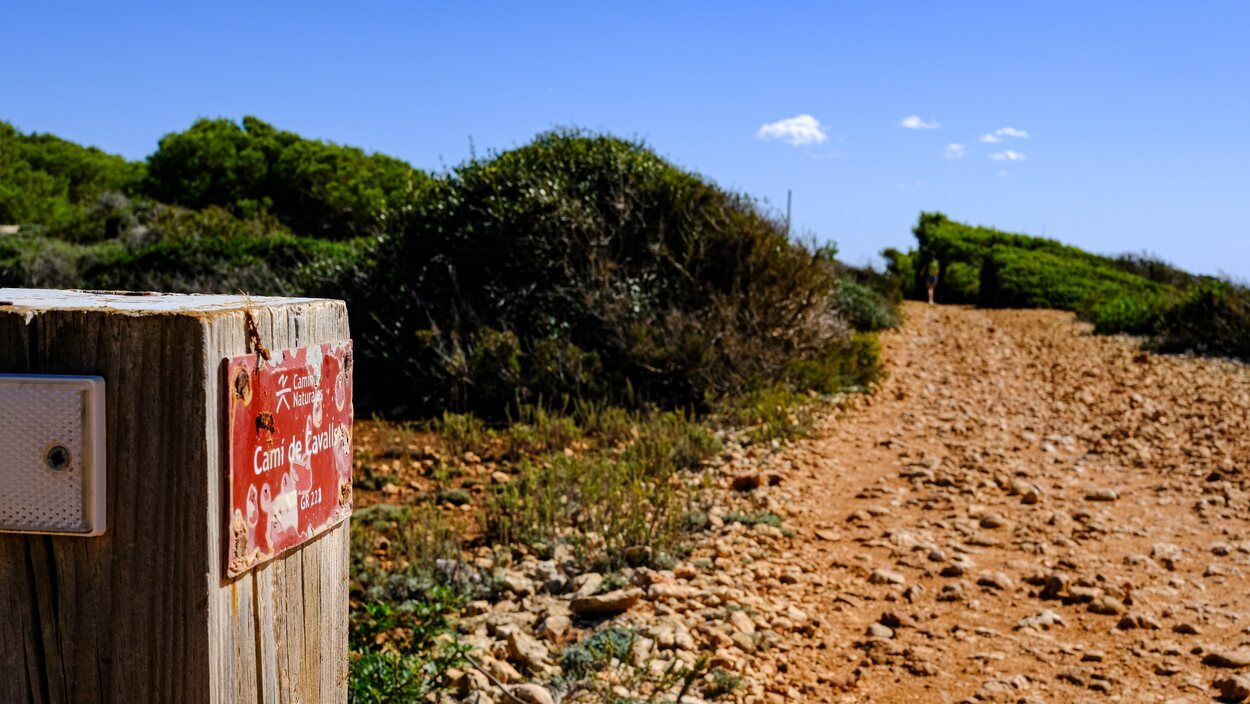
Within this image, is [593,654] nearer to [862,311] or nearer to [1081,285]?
[862,311]

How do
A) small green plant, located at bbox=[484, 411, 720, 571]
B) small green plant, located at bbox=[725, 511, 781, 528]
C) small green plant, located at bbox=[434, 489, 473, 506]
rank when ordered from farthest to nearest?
small green plant, located at bbox=[434, 489, 473, 506], small green plant, located at bbox=[725, 511, 781, 528], small green plant, located at bbox=[484, 411, 720, 571]

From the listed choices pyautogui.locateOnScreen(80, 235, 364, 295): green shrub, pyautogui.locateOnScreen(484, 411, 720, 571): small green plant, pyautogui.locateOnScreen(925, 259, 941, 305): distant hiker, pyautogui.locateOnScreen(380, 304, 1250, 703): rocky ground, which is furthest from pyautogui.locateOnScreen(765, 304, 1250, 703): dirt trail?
pyautogui.locateOnScreen(925, 259, 941, 305): distant hiker

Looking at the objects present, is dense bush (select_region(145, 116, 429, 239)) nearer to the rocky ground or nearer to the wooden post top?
the rocky ground

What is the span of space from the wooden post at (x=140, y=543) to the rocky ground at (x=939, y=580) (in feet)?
6.96

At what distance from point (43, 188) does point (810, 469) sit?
2839cm

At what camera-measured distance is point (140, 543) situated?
A: 1531 mm

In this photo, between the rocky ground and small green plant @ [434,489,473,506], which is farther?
small green plant @ [434,489,473,506]

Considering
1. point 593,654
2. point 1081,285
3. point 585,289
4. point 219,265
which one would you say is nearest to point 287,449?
point 593,654

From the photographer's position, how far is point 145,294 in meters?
1.81

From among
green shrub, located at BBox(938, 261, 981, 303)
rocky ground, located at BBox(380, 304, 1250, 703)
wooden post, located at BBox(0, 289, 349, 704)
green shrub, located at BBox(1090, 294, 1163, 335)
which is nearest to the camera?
wooden post, located at BBox(0, 289, 349, 704)

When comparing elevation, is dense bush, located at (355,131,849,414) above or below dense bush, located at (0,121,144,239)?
below

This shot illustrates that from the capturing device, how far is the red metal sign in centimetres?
157

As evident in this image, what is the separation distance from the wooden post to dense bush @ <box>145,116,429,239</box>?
23.1 meters

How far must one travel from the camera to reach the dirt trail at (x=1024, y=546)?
4.20 m
